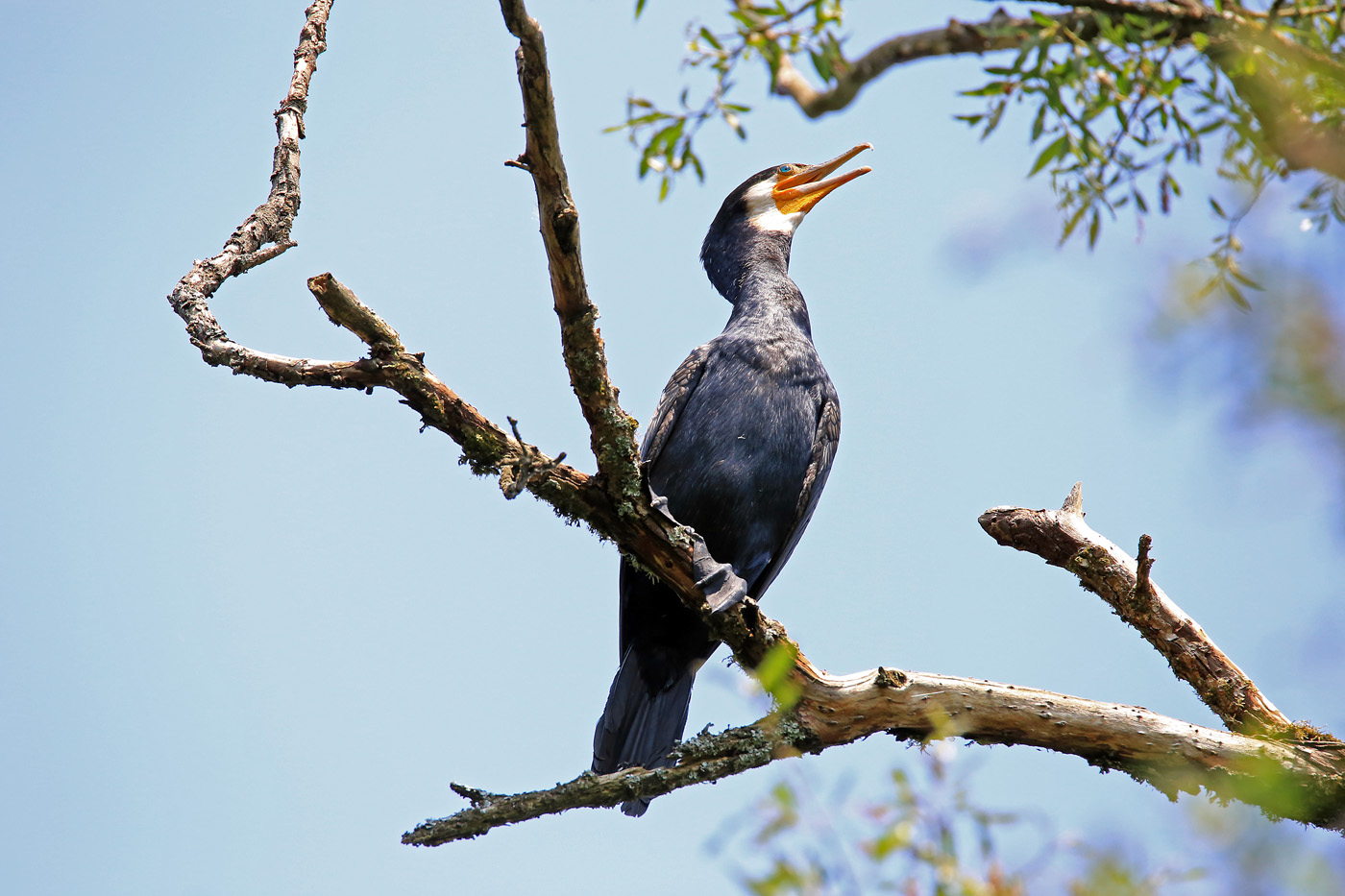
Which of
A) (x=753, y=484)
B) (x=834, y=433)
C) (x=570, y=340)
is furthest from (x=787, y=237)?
(x=570, y=340)

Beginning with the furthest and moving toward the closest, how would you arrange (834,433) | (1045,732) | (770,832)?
1. (834,433)
2. (1045,732)
3. (770,832)

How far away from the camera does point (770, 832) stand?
1.52 meters

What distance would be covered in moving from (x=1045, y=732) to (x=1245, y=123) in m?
2.06

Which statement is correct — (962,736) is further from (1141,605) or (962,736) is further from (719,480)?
(719,480)

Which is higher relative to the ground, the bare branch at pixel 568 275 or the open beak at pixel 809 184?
the open beak at pixel 809 184

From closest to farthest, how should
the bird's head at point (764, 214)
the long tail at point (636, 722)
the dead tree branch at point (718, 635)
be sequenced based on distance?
the dead tree branch at point (718, 635), the long tail at point (636, 722), the bird's head at point (764, 214)

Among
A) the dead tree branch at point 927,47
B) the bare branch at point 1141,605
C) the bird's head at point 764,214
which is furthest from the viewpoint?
the bird's head at point 764,214

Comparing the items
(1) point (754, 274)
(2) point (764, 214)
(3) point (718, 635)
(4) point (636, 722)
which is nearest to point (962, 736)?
(3) point (718, 635)

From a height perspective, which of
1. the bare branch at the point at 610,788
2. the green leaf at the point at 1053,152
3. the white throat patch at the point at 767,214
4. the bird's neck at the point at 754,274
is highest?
the white throat patch at the point at 767,214

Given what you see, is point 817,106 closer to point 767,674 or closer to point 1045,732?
point 767,674

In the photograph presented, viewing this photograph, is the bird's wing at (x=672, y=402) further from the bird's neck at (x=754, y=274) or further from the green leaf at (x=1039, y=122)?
the green leaf at (x=1039, y=122)

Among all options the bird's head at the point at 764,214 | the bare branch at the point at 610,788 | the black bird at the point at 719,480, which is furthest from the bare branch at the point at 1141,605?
the bird's head at the point at 764,214

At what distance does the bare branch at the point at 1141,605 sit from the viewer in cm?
357

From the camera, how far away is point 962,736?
3387 mm
